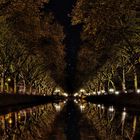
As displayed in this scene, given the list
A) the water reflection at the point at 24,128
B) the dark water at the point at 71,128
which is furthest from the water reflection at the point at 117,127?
the water reflection at the point at 24,128

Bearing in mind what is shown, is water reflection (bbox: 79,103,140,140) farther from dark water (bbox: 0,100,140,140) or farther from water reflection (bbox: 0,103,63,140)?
water reflection (bbox: 0,103,63,140)

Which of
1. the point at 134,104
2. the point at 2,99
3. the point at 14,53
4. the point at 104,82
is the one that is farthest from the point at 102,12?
the point at 104,82

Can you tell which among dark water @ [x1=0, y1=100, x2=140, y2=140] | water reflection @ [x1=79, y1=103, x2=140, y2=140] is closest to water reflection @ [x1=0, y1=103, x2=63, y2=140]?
dark water @ [x1=0, y1=100, x2=140, y2=140]

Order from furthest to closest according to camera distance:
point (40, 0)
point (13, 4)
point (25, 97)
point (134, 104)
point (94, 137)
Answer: point (25, 97)
point (134, 104)
point (40, 0)
point (13, 4)
point (94, 137)

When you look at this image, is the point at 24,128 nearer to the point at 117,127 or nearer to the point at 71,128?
the point at 71,128

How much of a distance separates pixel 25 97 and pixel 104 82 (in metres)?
34.2

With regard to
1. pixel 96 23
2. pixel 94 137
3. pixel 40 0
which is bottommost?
pixel 94 137

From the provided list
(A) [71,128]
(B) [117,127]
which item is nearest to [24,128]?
(A) [71,128]

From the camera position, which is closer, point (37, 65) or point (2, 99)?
point (2, 99)

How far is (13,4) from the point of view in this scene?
27938mm

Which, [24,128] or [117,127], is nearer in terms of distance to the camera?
[117,127]

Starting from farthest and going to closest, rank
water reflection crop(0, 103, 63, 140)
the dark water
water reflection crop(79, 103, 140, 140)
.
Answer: water reflection crop(0, 103, 63, 140) < the dark water < water reflection crop(79, 103, 140, 140)

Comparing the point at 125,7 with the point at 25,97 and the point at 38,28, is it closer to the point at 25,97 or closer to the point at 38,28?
the point at 38,28

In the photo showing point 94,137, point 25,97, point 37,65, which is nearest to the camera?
point 94,137
